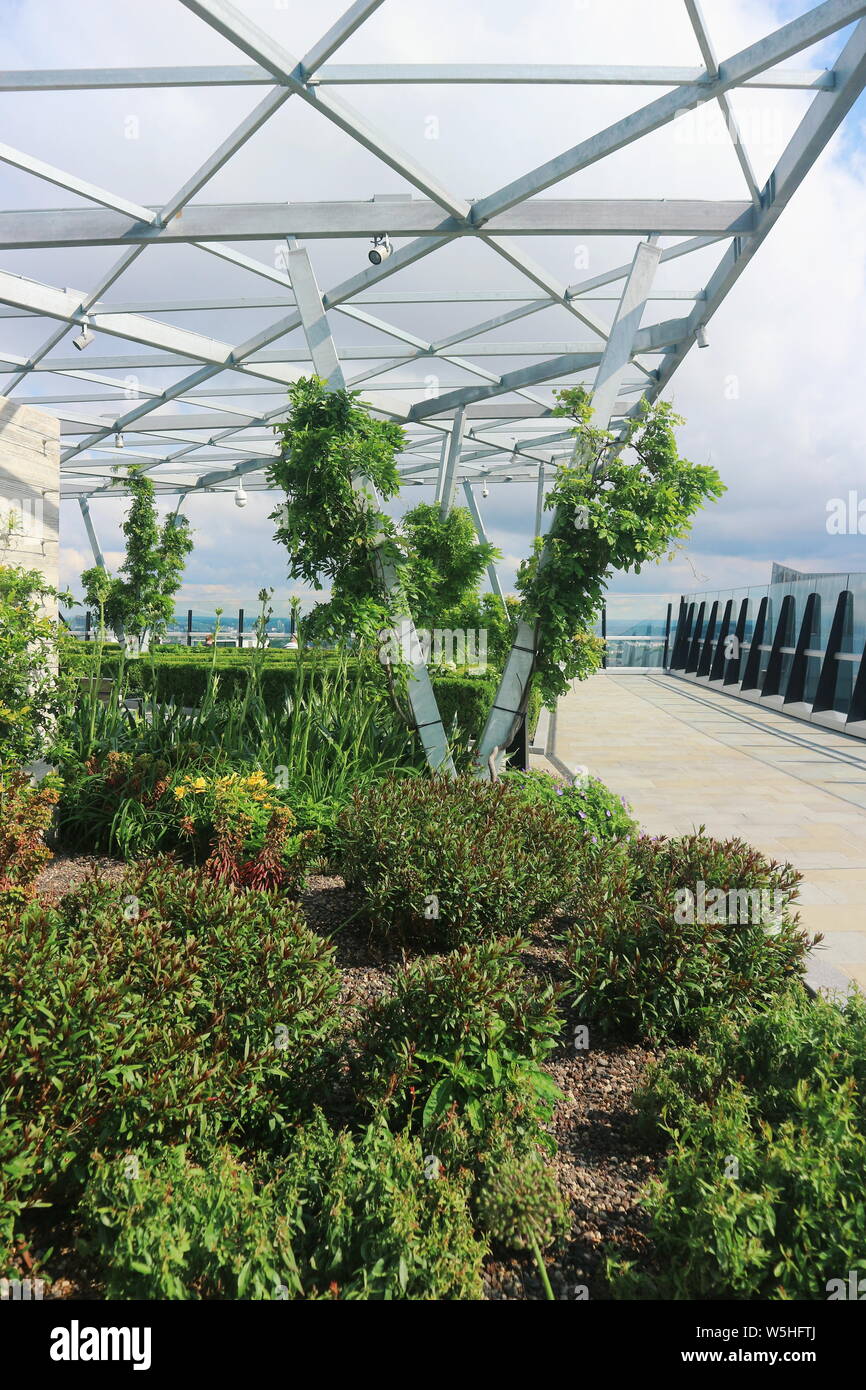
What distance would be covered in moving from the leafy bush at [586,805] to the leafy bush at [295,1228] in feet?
11.2

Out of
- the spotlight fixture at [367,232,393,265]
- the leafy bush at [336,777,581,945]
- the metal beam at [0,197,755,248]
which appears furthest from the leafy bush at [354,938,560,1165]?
the metal beam at [0,197,755,248]

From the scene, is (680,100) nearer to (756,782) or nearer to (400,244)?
(400,244)

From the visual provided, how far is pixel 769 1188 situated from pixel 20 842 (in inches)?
153

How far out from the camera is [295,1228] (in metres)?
2.29

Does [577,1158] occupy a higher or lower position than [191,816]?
lower

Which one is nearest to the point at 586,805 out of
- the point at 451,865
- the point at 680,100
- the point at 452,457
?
the point at 451,865

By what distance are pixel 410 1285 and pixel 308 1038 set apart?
39.8 inches

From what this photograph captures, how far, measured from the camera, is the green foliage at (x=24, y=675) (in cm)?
551

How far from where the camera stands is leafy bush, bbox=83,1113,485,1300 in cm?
198

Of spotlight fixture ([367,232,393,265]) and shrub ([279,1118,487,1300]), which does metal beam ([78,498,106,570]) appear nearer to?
spotlight fixture ([367,232,393,265])

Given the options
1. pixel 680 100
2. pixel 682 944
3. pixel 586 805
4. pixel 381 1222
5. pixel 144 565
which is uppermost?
pixel 680 100

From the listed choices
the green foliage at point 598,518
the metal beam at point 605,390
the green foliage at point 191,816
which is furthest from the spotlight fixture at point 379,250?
the green foliage at point 191,816

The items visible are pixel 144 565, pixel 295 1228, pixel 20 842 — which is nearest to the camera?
pixel 295 1228

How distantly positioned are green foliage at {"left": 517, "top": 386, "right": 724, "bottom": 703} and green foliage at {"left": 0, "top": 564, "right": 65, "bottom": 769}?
4126 millimetres
